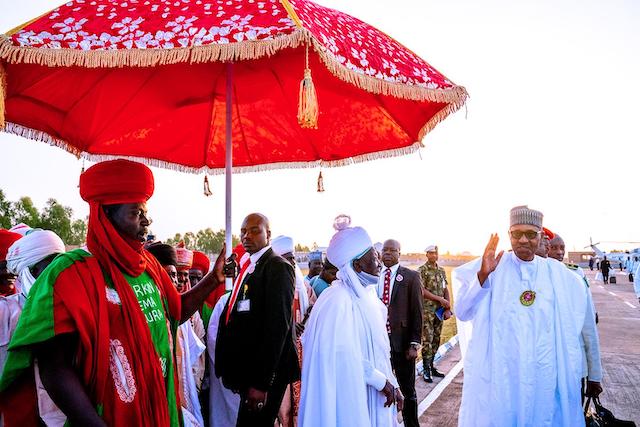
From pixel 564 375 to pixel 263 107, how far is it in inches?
133

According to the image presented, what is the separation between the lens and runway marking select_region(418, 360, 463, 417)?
7172 mm

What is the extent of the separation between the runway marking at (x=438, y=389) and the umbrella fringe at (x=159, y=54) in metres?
5.53

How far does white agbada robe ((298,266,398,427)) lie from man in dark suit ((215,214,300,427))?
0.69 ft

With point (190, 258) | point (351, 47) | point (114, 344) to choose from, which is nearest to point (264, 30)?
point (351, 47)

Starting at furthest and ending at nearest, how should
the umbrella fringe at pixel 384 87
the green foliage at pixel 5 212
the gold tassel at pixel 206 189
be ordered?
the green foliage at pixel 5 212 < the gold tassel at pixel 206 189 < the umbrella fringe at pixel 384 87

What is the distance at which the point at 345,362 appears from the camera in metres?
3.89

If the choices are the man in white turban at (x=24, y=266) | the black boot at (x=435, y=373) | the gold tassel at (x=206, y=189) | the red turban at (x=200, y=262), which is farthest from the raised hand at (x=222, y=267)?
the black boot at (x=435, y=373)

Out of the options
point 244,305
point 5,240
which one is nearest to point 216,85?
point 244,305

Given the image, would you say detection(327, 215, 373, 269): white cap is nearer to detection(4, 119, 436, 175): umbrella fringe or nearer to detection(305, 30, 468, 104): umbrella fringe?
detection(4, 119, 436, 175): umbrella fringe

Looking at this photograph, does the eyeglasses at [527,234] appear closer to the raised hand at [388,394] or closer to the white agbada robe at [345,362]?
the white agbada robe at [345,362]

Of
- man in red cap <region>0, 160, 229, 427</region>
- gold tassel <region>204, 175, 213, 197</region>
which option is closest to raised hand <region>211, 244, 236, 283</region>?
man in red cap <region>0, 160, 229, 427</region>

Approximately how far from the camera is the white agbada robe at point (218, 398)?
503 cm

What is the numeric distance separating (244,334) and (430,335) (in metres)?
5.56

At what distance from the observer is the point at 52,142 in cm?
418
